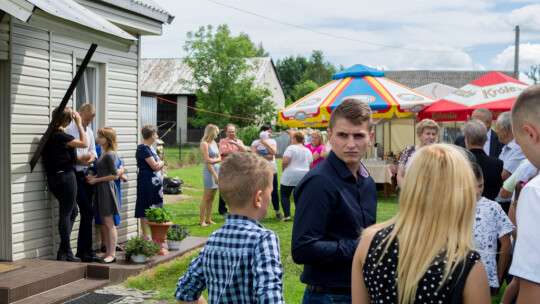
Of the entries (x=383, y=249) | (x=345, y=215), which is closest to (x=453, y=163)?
(x=383, y=249)

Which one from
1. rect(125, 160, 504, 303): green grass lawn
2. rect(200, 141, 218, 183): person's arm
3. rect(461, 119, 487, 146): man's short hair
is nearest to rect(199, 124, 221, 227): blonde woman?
rect(200, 141, 218, 183): person's arm

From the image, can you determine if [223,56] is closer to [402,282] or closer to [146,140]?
[146,140]

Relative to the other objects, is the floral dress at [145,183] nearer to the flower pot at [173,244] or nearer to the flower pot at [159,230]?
the flower pot at [159,230]

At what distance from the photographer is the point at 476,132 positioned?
17.6 ft

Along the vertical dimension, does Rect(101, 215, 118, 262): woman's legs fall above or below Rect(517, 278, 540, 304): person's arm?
below

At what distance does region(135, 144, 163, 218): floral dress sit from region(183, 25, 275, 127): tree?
33899 mm

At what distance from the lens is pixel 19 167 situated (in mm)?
6852

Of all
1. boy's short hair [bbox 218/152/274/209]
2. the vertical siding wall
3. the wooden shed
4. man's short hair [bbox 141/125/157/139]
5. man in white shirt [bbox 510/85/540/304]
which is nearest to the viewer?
man in white shirt [bbox 510/85/540/304]

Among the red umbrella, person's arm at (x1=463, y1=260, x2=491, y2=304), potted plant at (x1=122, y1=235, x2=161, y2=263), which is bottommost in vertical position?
potted plant at (x1=122, y1=235, x2=161, y2=263)

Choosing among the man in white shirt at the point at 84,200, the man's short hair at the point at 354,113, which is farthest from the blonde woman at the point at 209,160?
the man's short hair at the point at 354,113

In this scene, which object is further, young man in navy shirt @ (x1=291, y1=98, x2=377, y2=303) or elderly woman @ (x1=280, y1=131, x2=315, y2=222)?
elderly woman @ (x1=280, y1=131, x2=315, y2=222)

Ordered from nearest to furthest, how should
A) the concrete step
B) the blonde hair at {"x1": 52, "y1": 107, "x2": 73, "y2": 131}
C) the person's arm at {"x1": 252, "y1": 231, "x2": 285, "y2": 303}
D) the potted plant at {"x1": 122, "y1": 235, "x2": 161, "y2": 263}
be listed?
the person's arm at {"x1": 252, "y1": 231, "x2": 285, "y2": 303} → the concrete step → the blonde hair at {"x1": 52, "y1": 107, "x2": 73, "y2": 131} → the potted plant at {"x1": 122, "y1": 235, "x2": 161, "y2": 263}

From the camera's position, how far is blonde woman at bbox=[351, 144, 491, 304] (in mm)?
2109

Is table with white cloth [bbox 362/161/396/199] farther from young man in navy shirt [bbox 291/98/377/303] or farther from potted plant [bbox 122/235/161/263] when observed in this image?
young man in navy shirt [bbox 291/98/377/303]
